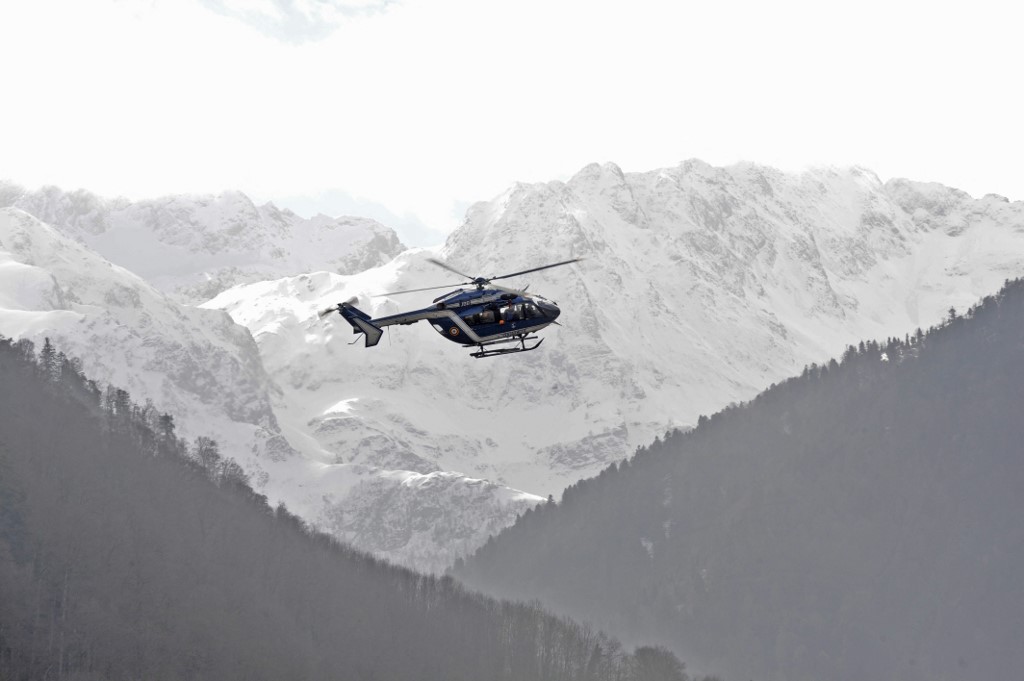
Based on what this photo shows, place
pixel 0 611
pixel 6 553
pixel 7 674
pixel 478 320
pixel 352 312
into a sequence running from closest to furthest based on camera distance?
pixel 478 320
pixel 352 312
pixel 7 674
pixel 0 611
pixel 6 553

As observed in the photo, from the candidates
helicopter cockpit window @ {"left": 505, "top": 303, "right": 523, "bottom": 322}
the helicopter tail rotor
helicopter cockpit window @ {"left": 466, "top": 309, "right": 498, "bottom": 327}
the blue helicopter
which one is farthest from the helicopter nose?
the helicopter tail rotor

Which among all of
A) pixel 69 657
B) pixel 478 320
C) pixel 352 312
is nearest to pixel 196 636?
pixel 69 657

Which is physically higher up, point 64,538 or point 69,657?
point 64,538

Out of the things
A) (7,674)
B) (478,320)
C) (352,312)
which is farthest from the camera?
(7,674)

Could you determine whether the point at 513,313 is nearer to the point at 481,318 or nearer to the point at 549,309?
the point at 481,318

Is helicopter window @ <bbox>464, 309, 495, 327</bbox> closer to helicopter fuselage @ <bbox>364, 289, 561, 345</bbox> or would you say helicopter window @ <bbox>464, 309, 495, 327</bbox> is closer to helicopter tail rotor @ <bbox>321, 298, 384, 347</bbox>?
helicopter fuselage @ <bbox>364, 289, 561, 345</bbox>

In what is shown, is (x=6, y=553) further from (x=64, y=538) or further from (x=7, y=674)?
(x=7, y=674)

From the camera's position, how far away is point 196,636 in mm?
196500

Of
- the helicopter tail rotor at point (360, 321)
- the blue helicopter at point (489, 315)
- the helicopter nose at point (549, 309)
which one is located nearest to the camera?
the blue helicopter at point (489, 315)

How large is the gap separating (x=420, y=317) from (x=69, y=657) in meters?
84.2

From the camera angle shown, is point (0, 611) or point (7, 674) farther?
point (0, 611)

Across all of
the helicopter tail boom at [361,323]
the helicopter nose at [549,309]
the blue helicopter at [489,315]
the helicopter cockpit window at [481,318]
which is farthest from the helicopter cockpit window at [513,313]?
the helicopter tail boom at [361,323]

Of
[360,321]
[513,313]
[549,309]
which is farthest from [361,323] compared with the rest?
[549,309]

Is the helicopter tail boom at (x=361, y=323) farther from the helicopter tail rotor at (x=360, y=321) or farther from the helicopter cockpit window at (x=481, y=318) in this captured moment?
the helicopter cockpit window at (x=481, y=318)
